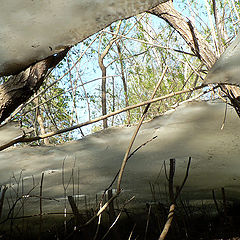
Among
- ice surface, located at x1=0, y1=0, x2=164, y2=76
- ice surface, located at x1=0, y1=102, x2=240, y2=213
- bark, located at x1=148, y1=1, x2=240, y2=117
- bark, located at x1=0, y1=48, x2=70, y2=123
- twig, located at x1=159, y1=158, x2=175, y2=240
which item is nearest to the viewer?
ice surface, located at x1=0, y1=0, x2=164, y2=76

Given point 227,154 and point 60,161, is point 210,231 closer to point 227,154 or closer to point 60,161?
point 227,154

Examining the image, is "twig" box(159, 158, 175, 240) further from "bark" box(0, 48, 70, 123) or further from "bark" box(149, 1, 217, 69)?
"bark" box(149, 1, 217, 69)

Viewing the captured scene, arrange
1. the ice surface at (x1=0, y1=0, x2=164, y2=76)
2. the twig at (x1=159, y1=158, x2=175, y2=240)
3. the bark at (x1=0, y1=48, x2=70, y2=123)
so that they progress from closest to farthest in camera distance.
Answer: the ice surface at (x1=0, y1=0, x2=164, y2=76) < the twig at (x1=159, y1=158, x2=175, y2=240) < the bark at (x1=0, y1=48, x2=70, y2=123)

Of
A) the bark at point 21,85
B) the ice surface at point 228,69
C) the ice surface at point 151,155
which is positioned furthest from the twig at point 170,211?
the ice surface at point 151,155

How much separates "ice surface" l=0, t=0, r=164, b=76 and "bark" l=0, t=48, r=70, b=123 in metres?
0.26

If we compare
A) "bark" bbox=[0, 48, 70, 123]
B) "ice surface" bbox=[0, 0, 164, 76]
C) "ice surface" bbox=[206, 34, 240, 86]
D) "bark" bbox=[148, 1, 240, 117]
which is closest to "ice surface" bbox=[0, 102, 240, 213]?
"bark" bbox=[148, 1, 240, 117]

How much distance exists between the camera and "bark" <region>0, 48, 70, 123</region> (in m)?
0.89

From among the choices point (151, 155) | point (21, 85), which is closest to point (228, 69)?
point (21, 85)

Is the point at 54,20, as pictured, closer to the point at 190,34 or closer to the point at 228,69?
the point at 228,69

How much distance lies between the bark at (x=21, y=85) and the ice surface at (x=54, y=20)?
0.84 ft

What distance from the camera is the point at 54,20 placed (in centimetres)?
60

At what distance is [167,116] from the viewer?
7.68 ft

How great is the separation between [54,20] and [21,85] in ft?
1.24

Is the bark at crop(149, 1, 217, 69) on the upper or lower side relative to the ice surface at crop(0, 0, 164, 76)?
upper
